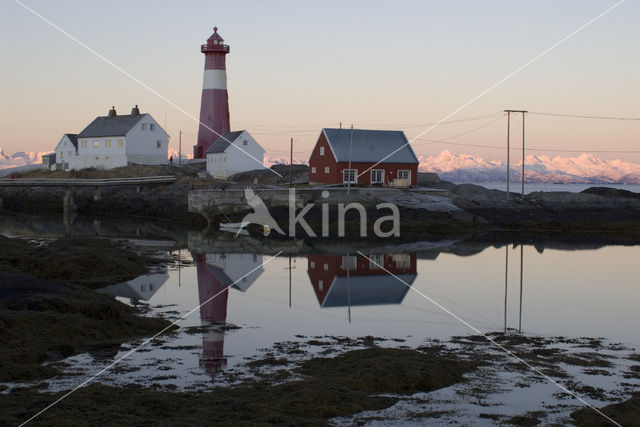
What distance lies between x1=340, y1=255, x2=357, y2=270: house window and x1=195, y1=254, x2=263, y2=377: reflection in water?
10.2 ft

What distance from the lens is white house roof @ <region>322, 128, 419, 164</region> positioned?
5044cm

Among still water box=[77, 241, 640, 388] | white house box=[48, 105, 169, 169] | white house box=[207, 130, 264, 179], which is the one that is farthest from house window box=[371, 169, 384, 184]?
white house box=[48, 105, 169, 169]

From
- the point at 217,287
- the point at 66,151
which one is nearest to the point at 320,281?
the point at 217,287

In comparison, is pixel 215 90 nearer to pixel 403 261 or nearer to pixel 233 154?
pixel 233 154

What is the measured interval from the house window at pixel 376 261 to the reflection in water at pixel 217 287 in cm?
423

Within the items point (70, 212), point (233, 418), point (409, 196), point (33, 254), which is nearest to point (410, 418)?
point (233, 418)

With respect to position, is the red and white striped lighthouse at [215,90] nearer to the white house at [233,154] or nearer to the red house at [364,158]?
the white house at [233,154]

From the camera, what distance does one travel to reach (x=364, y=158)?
50531 mm

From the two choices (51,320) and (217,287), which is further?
(217,287)

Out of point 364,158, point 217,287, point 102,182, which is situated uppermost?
point 364,158

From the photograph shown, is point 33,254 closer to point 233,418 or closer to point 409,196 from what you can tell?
point 233,418

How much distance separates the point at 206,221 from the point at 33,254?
73.6 ft

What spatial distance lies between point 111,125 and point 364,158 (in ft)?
92.6

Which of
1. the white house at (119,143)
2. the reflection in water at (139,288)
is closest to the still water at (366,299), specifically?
the reflection in water at (139,288)
